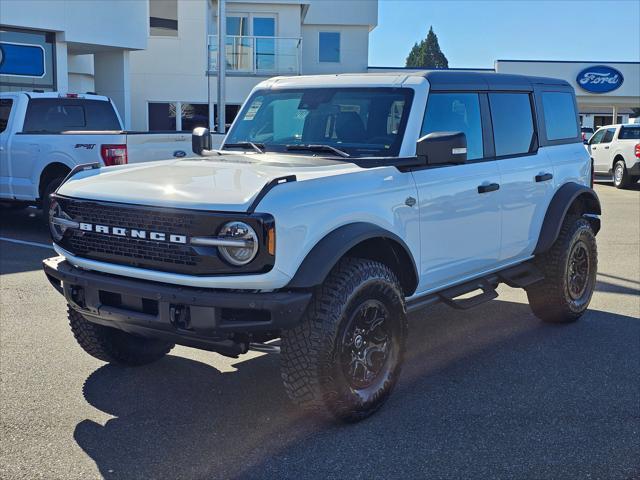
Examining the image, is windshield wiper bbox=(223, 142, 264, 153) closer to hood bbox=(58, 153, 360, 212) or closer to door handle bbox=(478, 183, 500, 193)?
hood bbox=(58, 153, 360, 212)

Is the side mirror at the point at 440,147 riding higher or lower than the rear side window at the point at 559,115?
lower

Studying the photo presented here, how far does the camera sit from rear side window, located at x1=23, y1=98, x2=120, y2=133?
11.4 m

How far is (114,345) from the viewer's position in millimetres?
5035

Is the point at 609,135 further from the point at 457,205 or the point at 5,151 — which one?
the point at 457,205

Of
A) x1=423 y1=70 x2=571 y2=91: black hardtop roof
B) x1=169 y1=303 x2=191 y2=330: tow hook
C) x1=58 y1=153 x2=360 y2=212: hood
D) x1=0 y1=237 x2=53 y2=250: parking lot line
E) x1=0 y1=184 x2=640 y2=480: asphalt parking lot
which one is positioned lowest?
x1=0 y1=237 x2=53 y2=250: parking lot line

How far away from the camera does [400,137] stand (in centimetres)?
505

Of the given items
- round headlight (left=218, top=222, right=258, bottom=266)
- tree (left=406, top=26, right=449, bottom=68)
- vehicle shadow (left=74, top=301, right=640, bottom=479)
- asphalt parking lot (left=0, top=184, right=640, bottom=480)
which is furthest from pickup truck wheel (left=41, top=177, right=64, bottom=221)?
tree (left=406, top=26, right=449, bottom=68)

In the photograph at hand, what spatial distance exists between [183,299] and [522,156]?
324cm

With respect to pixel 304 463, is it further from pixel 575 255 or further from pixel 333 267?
pixel 575 255

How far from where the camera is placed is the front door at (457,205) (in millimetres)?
4922

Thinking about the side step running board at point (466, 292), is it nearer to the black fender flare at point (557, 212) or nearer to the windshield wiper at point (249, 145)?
the black fender flare at point (557, 212)

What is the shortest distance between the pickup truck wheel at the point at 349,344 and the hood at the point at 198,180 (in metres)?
0.64

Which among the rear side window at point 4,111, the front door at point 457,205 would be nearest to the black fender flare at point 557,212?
the front door at point 457,205

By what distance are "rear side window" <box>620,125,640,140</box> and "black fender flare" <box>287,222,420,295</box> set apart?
19.0 m
